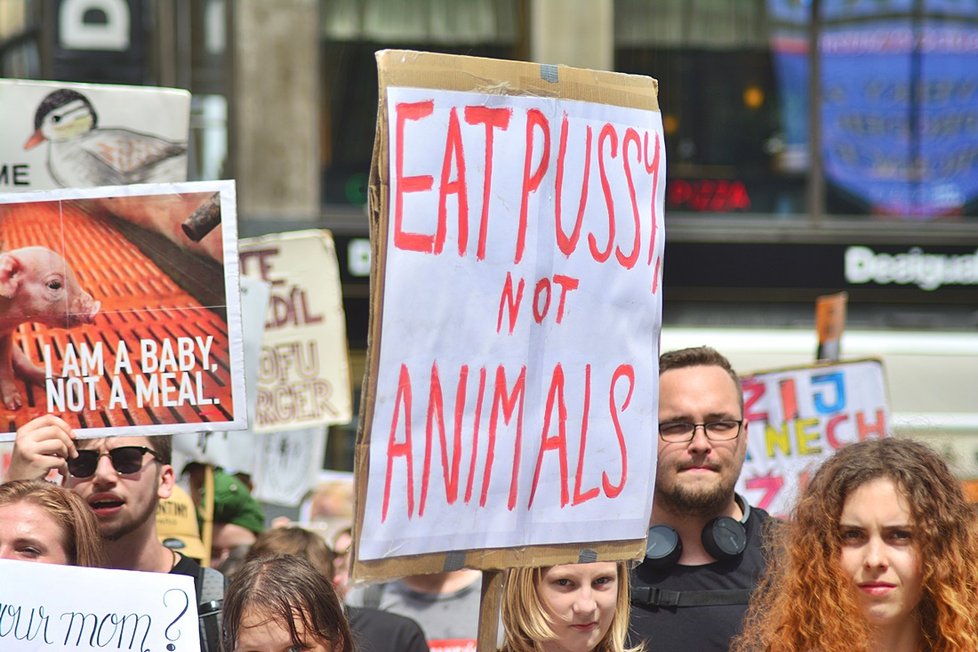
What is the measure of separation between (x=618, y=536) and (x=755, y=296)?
9811mm

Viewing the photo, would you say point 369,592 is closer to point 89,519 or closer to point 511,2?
point 89,519

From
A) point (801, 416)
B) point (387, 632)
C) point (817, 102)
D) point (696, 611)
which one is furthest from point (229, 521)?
point (817, 102)

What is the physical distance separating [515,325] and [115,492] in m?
1.24

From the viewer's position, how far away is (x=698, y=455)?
3746 mm

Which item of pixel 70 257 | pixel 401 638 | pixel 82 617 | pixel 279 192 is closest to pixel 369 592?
pixel 401 638

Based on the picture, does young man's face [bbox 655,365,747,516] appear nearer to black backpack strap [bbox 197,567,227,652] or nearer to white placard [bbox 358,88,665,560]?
white placard [bbox 358,88,665,560]

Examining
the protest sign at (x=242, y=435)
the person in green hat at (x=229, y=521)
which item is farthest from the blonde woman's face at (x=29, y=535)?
the person in green hat at (x=229, y=521)

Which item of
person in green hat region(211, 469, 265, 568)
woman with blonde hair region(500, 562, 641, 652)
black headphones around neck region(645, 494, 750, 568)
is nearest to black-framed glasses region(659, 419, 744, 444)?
black headphones around neck region(645, 494, 750, 568)

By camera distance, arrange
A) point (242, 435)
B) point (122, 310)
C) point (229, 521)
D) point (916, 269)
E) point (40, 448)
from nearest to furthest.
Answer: point (40, 448), point (122, 310), point (229, 521), point (242, 435), point (916, 269)

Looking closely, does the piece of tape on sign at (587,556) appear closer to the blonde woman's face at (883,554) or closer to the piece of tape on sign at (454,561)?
the piece of tape on sign at (454,561)

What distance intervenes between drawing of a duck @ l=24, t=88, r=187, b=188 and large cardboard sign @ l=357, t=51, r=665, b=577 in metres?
1.77

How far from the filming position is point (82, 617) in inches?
112

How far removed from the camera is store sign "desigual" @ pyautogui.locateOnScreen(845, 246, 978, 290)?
12828 mm

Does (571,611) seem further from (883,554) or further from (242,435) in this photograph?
(242,435)
